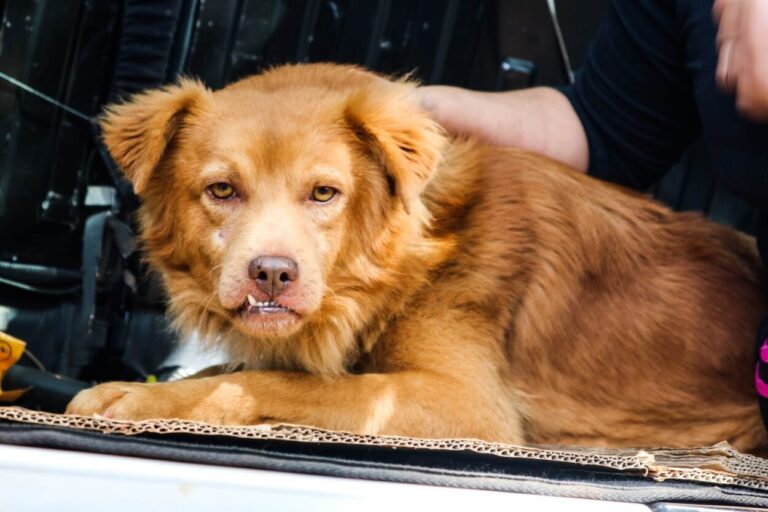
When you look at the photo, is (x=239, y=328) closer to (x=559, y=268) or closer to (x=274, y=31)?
(x=559, y=268)

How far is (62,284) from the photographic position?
3072mm

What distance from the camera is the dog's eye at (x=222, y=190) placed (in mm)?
2355

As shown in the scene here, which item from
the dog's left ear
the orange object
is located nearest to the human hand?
the dog's left ear

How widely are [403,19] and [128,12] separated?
0.91 metres

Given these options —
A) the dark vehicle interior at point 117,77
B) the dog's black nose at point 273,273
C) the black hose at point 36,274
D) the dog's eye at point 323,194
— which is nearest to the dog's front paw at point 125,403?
the dog's black nose at point 273,273

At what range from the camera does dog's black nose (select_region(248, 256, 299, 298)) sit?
2141mm

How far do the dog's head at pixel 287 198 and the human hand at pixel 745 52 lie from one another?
78cm

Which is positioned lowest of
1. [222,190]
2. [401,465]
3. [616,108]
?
[401,465]

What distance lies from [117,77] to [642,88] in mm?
1625

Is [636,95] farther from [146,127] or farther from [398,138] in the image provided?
[146,127]

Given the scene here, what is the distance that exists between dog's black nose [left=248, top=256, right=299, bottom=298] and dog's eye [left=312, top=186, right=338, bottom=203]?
234 mm

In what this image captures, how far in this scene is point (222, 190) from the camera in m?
2.37

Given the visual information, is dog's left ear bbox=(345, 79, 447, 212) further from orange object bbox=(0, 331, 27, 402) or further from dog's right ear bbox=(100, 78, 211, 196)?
orange object bbox=(0, 331, 27, 402)

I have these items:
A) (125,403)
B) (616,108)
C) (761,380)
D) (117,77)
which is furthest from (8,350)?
(616,108)
